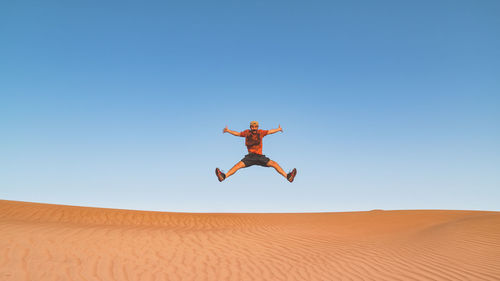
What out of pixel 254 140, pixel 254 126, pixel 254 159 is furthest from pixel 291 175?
pixel 254 126

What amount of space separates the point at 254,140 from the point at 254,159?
513mm

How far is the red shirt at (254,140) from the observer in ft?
29.8

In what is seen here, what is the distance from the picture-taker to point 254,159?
29.5ft

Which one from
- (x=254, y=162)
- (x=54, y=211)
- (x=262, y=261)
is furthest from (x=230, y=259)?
(x=54, y=211)

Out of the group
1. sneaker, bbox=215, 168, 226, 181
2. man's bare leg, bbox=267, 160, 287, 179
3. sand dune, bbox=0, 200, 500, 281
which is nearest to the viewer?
sand dune, bbox=0, 200, 500, 281

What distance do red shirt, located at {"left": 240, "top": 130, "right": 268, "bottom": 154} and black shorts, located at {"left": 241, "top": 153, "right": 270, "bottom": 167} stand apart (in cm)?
13

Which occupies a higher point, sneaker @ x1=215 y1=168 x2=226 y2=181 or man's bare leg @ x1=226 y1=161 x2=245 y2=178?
man's bare leg @ x1=226 y1=161 x2=245 y2=178

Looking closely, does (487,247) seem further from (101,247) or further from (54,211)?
(54,211)

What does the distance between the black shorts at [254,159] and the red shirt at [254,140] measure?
13cm

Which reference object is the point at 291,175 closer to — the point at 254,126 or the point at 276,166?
the point at 276,166

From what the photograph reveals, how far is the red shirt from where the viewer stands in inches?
357

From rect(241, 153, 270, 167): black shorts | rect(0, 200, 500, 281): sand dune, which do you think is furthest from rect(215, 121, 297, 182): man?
rect(0, 200, 500, 281): sand dune

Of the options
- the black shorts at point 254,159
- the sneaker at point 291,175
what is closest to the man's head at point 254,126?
the black shorts at point 254,159

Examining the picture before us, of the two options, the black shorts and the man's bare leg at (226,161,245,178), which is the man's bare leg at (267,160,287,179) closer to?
the black shorts
